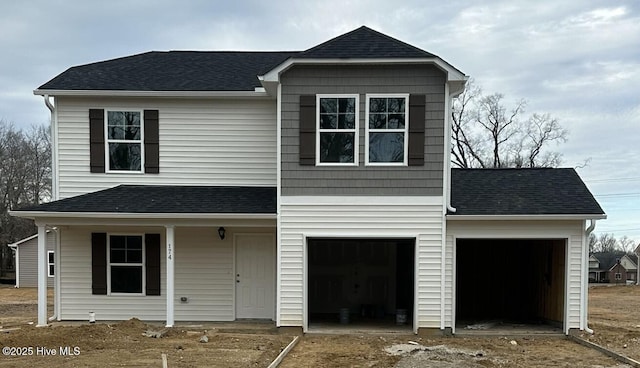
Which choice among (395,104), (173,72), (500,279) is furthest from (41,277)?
(500,279)

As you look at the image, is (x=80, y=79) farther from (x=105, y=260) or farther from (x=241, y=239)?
(x=241, y=239)

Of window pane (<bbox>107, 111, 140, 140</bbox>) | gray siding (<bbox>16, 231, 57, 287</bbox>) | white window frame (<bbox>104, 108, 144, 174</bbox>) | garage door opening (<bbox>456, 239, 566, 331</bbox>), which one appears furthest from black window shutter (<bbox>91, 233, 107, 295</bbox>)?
gray siding (<bbox>16, 231, 57, 287</bbox>)

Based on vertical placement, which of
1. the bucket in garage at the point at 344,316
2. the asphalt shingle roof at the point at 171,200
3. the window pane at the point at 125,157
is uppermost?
the window pane at the point at 125,157

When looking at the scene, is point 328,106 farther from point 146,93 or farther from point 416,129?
point 146,93

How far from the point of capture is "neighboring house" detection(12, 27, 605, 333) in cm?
956

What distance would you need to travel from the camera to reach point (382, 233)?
376 inches

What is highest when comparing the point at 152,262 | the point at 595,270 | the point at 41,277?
the point at 152,262

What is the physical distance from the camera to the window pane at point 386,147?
9.62m

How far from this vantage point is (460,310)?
12.6 m

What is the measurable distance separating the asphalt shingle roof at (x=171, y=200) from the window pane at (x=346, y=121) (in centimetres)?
220

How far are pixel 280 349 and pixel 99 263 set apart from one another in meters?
5.11

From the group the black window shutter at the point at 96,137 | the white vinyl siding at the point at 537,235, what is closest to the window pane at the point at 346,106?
the white vinyl siding at the point at 537,235

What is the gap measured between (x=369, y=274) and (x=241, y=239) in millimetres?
3615

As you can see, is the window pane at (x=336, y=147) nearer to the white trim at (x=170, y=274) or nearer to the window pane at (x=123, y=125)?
the white trim at (x=170, y=274)
